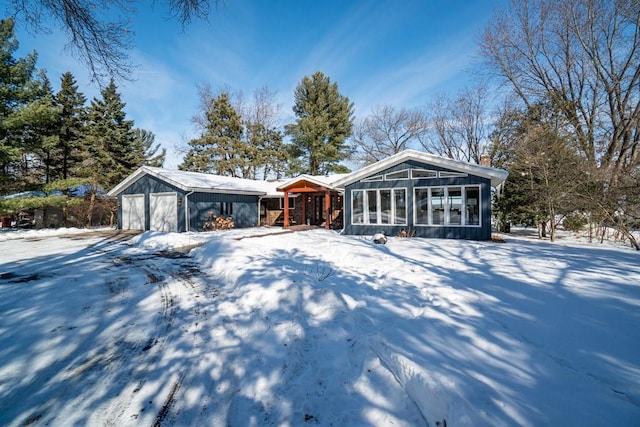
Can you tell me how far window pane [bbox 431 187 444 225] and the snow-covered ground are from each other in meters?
5.47

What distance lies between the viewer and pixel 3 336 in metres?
3.30

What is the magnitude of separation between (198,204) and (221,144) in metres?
12.9

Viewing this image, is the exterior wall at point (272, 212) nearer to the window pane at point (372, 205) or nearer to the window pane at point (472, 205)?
the window pane at point (372, 205)

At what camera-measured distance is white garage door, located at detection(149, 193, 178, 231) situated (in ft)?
48.7

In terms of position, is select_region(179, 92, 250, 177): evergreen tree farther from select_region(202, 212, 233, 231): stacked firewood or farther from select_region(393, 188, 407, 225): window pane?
select_region(393, 188, 407, 225): window pane

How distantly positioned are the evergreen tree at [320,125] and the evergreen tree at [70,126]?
16430 millimetres

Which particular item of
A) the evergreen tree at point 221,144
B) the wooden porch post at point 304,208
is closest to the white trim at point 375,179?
the wooden porch post at point 304,208

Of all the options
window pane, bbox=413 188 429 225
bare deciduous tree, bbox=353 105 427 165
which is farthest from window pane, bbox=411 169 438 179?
bare deciduous tree, bbox=353 105 427 165

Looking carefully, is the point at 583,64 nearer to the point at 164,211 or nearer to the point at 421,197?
the point at 421,197

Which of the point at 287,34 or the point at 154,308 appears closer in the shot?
the point at 154,308

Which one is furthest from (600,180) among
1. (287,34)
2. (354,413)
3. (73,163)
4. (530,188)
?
(73,163)

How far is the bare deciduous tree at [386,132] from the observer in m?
27.0

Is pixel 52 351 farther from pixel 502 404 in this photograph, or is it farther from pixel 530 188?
pixel 530 188

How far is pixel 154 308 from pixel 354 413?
3.50 meters
